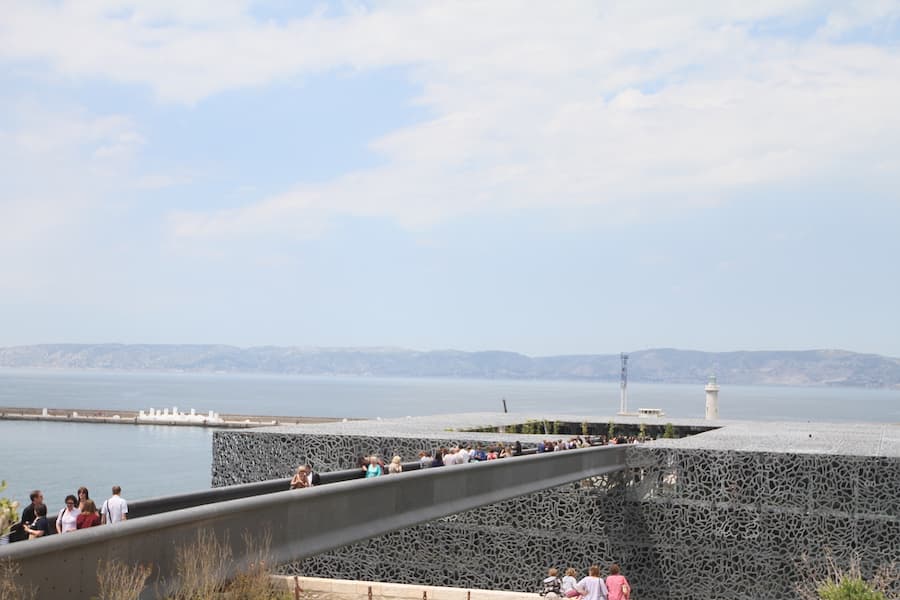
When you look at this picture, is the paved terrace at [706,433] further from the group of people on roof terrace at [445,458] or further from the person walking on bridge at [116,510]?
the person walking on bridge at [116,510]

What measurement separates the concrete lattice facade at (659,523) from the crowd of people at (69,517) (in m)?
A: 13.3

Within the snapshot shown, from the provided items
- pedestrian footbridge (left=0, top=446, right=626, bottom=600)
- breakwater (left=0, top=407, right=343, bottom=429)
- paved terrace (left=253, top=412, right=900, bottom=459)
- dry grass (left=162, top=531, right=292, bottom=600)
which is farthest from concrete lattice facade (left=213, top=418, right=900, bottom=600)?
breakwater (left=0, top=407, right=343, bottom=429)

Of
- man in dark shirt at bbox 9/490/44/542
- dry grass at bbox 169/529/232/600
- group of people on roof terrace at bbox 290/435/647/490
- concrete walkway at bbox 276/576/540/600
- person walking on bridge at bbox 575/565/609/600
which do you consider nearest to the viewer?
dry grass at bbox 169/529/232/600

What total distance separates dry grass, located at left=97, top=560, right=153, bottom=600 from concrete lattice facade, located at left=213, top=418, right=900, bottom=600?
15.0 meters

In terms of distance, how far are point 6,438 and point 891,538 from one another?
89.4 meters

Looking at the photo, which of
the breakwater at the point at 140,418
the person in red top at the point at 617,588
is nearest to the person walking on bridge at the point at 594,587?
the person in red top at the point at 617,588

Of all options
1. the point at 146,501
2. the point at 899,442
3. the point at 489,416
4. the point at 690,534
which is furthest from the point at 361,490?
the point at 489,416

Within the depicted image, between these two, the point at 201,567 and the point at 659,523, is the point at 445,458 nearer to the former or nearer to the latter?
the point at 659,523

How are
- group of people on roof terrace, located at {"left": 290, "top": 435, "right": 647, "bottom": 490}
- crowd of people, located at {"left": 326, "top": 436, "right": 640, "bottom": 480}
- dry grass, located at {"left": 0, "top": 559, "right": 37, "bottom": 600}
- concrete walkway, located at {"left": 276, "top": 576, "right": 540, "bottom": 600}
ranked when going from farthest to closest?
concrete walkway, located at {"left": 276, "top": 576, "right": 540, "bottom": 600}, crowd of people, located at {"left": 326, "top": 436, "right": 640, "bottom": 480}, group of people on roof terrace, located at {"left": 290, "top": 435, "right": 647, "bottom": 490}, dry grass, located at {"left": 0, "top": 559, "right": 37, "bottom": 600}

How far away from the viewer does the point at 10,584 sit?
5.73 meters

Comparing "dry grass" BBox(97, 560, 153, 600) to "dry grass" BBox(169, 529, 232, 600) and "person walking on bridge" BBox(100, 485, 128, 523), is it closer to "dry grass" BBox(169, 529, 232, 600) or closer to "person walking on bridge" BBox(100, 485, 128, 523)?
"dry grass" BBox(169, 529, 232, 600)

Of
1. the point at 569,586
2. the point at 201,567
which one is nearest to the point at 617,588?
the point at 569,586

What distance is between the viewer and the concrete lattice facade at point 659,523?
19.0 meters

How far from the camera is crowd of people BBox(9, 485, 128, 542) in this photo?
841 cm
